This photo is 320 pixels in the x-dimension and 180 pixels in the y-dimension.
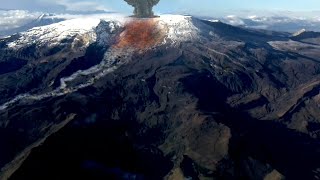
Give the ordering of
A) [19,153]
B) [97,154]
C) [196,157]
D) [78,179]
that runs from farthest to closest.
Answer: [196,157]
[19,153]
[97,154]
[78,179]

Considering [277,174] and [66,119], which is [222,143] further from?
[66,119]

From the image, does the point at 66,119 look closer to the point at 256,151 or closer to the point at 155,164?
the point at 155,164

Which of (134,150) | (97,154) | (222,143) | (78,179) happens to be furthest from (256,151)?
(78,179)

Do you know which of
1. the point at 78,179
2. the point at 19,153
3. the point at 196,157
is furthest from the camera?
the point at 196,157

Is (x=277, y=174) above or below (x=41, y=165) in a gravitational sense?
below

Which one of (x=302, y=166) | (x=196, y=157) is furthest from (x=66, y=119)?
(x=302, y=166)

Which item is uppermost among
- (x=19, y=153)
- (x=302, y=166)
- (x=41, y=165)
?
(x=41, y=165)

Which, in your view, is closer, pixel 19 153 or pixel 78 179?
pixel 78 179

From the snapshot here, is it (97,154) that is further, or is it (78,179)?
(97,154)

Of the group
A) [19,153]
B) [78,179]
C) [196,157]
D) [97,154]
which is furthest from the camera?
[196,157]
